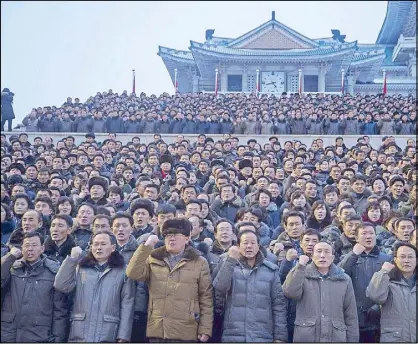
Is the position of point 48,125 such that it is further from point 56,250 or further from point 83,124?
point 56,250

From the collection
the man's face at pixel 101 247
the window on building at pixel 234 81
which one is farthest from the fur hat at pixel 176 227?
the window on building at pixel 234 81

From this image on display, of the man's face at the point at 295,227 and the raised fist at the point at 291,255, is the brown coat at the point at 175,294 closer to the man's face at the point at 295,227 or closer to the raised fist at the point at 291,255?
the raised fist at the point at 291,255

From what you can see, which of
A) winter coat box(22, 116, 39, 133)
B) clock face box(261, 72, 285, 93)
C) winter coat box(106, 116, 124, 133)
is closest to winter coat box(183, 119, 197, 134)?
winter coat box(106, 116, 124, 133)

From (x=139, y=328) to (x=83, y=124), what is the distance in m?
13.1

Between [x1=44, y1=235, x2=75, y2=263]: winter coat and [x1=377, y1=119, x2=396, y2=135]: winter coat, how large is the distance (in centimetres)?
1313

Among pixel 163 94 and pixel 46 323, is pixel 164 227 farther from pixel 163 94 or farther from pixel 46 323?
pixel 163 94

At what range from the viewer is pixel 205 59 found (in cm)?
2969

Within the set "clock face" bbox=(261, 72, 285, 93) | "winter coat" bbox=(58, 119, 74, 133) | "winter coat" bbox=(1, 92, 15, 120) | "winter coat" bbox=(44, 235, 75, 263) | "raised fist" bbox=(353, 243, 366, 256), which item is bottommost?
"winter coat" bbox=(44, 235, 75, 263)

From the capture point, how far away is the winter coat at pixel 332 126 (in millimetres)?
16469

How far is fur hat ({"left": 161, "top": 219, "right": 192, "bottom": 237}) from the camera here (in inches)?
170

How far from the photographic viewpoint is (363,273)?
15.3 ft

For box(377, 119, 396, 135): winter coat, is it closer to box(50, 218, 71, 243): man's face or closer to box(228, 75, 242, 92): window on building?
box(50, 218, 71, 243): man's face

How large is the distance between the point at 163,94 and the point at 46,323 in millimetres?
19061

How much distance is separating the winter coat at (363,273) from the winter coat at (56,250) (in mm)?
2371
